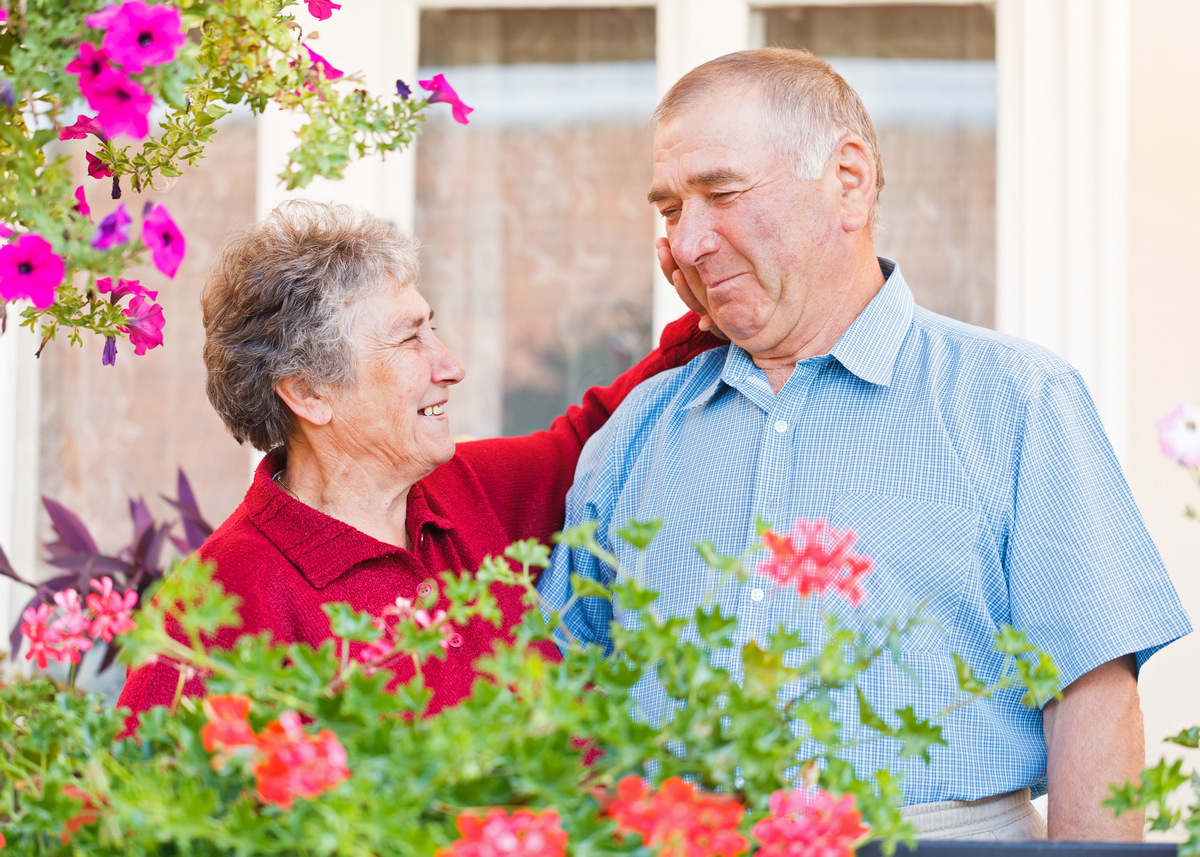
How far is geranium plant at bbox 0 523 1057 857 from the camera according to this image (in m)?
0.63

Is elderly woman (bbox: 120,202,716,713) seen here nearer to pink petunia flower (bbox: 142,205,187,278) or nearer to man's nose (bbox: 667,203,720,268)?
man's nose (bbox: 667,203,720,268)

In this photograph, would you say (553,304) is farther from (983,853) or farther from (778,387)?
(983,853)

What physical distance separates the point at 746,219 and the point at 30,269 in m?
0.91

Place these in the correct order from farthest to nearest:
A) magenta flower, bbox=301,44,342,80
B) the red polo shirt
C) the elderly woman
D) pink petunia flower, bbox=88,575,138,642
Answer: the elderly woman, the red polo shirt, magenta flower, bbox=301,44,342,80, pink petunia flower, bbox=88,575,138,642

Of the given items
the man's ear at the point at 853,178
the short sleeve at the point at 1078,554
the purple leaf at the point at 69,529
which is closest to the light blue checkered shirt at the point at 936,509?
the short sleeve at the point at 1078,554

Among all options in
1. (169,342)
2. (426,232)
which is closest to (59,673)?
(169,342)

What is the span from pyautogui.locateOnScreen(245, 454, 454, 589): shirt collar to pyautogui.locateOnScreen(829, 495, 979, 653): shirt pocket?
2.08 ft

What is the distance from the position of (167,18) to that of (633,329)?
2.15 meters

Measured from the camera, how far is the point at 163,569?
250 cm

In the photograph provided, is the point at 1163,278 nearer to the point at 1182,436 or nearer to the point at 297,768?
the point at 1182,436

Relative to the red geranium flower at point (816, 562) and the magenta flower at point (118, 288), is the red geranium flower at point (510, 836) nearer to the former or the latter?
the red geranium flower at point (816, 562)

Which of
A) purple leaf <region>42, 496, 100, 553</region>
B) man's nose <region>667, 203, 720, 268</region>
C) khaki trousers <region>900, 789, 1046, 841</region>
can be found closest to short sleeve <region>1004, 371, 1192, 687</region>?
khaki trousers <region>900, 789, 1046, 841</region>

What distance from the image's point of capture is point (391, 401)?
5.20 feet

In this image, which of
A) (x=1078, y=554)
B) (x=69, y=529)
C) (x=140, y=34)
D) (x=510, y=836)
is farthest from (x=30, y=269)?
(x=69, y=529)
